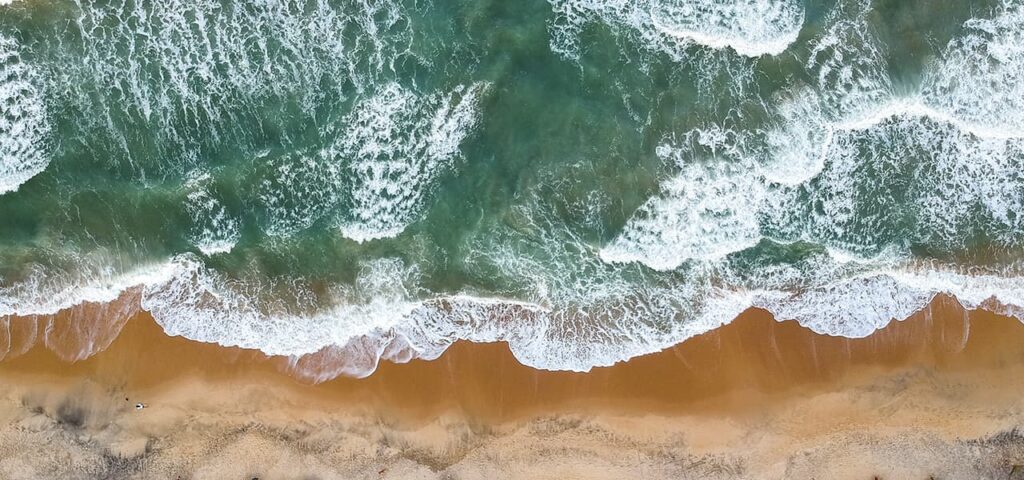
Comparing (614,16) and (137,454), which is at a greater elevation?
(614,16)

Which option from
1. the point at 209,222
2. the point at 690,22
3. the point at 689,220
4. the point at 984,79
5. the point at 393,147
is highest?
the point at 690,22

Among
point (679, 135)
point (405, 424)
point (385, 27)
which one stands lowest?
point (405, 424)

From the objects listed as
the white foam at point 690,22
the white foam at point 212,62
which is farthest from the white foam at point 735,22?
the white foam at point 212,62

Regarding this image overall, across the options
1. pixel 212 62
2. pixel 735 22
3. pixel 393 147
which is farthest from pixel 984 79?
pixel 212 62

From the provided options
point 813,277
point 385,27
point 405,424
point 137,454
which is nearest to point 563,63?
point 385,27

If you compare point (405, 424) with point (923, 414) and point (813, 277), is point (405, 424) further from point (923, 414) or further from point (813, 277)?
point (923, 414)

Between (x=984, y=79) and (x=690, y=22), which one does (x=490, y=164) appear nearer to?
(x=690, y=22)
